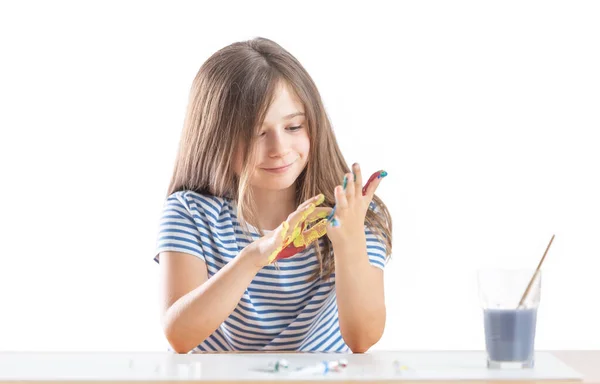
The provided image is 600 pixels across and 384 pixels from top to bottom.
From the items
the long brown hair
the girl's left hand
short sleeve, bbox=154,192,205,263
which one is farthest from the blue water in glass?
short sleeve, bbox=154,192,205,263

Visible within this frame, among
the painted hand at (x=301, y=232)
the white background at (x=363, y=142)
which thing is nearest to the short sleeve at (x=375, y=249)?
the painted hand at (x=301, y=232)

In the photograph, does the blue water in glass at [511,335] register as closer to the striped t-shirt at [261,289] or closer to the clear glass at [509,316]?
the clear glass at [509,316]

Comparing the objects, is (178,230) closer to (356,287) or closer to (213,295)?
(213,295)

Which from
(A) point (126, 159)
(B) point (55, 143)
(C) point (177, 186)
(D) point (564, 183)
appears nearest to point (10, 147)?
(B) point (55, 143)

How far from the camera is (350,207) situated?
1.55m

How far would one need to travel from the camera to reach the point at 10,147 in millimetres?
2777

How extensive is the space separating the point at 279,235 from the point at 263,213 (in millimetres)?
419

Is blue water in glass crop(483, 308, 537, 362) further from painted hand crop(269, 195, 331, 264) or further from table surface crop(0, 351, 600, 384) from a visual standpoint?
painted hand crop(269, 195, 331, 264)

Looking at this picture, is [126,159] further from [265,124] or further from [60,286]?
[265,124]

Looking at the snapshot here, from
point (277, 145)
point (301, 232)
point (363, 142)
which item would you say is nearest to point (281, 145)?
point (277, 145)

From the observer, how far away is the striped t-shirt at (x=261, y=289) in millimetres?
1827

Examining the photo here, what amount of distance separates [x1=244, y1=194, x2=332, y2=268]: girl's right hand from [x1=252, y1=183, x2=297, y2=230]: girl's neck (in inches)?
13.1

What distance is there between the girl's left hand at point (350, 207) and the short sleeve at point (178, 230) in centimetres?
34

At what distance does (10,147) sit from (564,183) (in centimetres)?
175
